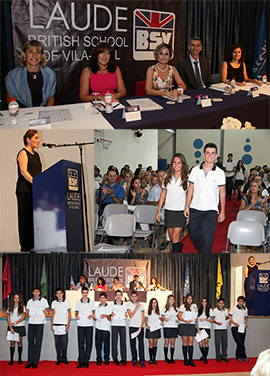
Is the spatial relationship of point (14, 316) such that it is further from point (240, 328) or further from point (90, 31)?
point (90, 31)

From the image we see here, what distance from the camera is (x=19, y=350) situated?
244 inches

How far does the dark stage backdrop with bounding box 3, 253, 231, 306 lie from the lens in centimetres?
834

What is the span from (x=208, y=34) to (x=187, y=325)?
4.14 metres

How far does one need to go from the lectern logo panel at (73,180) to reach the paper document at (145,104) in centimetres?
76

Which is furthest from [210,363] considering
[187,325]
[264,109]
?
[264,109]

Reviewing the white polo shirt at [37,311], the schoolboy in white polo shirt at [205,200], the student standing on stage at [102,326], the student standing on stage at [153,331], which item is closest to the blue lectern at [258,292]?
the student standing on stage at [153,331]

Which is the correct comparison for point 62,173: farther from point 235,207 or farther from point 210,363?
point 210,363

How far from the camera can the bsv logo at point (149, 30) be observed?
6812 millimetres

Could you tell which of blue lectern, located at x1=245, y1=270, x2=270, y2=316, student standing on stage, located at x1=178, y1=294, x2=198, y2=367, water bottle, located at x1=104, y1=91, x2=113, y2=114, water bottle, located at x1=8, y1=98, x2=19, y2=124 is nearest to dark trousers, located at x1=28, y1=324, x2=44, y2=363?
student standing on stage, located at x1=178, y1=294, x2=198, y2=367

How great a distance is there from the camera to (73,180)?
4594mm

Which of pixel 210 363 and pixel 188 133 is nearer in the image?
pixel 188 133

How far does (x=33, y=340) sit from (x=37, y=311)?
32cm

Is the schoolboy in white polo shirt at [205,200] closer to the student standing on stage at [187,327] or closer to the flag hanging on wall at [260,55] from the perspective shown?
the student standing on stage at [187,327]

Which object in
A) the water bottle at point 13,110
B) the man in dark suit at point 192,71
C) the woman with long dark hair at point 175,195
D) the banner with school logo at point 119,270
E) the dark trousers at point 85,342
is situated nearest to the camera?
the water bottle at point 13,110
